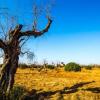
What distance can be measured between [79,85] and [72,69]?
1397 centimetres

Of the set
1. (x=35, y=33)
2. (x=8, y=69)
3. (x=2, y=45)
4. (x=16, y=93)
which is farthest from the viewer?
(x=35, y=33)

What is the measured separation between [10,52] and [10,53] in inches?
2.1

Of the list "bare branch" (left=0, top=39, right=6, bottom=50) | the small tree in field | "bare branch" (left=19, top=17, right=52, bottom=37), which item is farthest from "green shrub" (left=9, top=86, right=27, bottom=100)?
"bare branch" (left=19, top=17, right=52, bottom=37)

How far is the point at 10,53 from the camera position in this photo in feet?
52.5

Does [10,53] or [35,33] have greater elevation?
[35,33]

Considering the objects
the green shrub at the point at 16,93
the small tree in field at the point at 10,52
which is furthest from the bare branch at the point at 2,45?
the green shrub at the point at 16,93

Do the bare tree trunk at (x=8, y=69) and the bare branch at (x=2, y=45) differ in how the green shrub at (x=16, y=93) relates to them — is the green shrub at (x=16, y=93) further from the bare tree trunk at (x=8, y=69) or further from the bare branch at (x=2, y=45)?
the bare branch at (x=2, y=45)

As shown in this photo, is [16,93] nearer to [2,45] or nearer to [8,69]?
[8,69]

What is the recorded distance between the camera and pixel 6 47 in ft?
52.1

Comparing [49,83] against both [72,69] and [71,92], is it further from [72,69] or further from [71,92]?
[72,69]

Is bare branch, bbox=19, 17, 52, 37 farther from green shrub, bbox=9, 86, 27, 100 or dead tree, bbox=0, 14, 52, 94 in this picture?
green shrub, bbox=9, 86, 27, 100

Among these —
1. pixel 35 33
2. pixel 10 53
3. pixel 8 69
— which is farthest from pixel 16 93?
pixel 35 33

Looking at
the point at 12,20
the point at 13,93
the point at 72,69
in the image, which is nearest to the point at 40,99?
the point at 13,93

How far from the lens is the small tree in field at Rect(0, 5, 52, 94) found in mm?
15828
